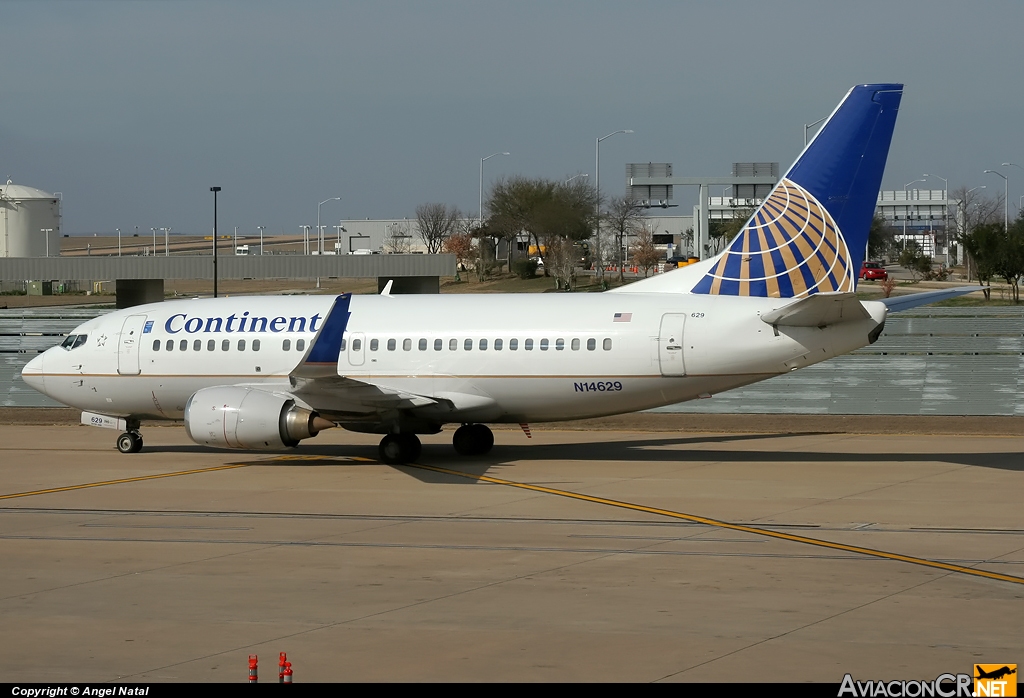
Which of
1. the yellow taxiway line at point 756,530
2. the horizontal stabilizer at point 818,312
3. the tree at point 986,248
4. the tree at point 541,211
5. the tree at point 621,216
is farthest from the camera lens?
the tree at point 621,216

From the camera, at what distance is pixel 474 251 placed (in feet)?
297

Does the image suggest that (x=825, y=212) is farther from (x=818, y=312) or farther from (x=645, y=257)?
(x=645, y=257)

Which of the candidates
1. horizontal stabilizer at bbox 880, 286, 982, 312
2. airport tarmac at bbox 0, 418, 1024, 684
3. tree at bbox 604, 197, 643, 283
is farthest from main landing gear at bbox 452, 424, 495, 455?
tree at bbox 604, 197, 643, 283

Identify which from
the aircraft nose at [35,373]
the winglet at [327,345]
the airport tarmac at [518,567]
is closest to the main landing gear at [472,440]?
the airport tarmac at [518,567]

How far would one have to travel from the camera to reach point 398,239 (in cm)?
11550

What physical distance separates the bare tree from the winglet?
88955mm

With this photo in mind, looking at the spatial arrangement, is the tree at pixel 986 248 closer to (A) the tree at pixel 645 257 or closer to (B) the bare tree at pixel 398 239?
(A) the tree at pixel 645 257

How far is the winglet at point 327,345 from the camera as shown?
21.3 meters

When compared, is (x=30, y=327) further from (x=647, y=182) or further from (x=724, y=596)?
(x=647, y=182)

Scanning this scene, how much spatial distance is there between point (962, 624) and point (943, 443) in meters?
17.1

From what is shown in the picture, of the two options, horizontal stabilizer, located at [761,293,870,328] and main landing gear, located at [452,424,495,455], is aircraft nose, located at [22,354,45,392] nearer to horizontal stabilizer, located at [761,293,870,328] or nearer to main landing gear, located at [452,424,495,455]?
main landing gear, located at [452,424,495,455]

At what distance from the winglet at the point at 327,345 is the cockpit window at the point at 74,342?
8060 millimetres

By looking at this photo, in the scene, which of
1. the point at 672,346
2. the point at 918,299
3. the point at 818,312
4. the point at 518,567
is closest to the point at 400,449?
the point at 672,346

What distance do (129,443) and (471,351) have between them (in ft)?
28.7
